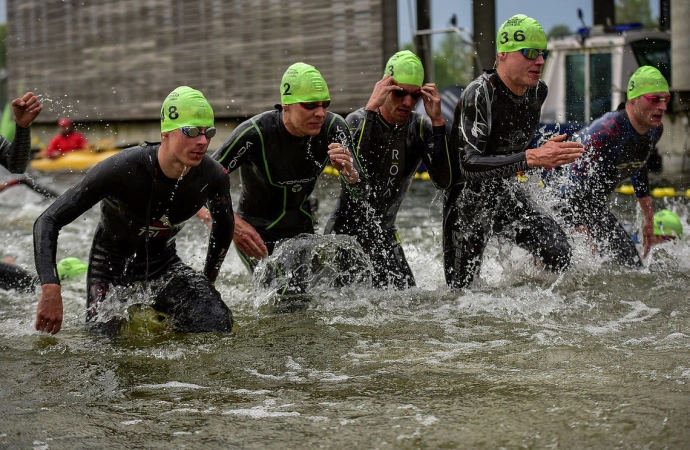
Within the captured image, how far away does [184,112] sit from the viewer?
Answer: 4410 millimetres

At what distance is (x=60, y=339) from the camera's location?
189 inches

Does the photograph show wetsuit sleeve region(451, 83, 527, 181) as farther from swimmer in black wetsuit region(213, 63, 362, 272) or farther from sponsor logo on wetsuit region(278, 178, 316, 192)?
sponsor logo on wetsuit region(278, 178, 316, 192)

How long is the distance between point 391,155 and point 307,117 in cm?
68

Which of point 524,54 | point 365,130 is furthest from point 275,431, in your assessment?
point 524,54

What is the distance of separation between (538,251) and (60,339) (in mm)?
3047

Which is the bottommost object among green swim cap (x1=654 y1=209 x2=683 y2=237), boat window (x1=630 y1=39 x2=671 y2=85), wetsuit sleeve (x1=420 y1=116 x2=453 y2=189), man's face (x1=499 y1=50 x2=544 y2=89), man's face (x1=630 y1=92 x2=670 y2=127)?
green swim cap (x1=654 y1=209 x2=683 y2=237)

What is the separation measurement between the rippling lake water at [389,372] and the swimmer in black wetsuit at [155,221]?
20 centimetres

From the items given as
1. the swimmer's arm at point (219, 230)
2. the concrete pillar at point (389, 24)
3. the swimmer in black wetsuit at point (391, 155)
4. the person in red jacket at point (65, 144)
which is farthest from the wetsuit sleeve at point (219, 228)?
the person in red jacket at point (65, 144)

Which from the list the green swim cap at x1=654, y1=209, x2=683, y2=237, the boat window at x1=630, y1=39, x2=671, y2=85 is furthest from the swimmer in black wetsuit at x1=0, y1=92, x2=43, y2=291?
the boat window at x1=630, y1=39, x2=671, y2=85

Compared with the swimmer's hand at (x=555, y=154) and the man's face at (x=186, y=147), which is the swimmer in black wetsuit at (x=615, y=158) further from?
the man's face at (x=186, y=147)

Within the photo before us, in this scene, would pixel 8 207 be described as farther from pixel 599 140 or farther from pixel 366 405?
pixel 366 405

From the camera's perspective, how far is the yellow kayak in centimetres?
1727

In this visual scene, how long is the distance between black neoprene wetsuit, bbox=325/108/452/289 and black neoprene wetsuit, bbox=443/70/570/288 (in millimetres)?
204

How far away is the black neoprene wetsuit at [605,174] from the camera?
21.0 feet
